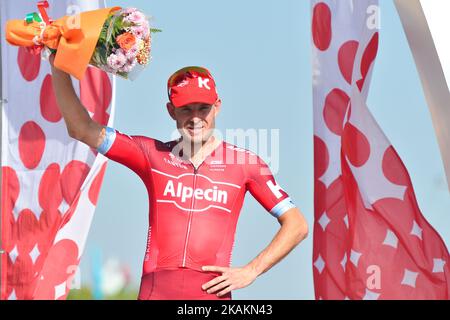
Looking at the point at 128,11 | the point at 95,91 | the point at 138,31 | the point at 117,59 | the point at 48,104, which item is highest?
the point at 95,91

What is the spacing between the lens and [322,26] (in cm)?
611

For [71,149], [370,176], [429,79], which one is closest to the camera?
[429,79]

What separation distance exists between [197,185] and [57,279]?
2007mm

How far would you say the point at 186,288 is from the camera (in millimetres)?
4445

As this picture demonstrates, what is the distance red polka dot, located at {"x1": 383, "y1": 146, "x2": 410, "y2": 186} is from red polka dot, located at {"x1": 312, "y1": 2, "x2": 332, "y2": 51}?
865 mm

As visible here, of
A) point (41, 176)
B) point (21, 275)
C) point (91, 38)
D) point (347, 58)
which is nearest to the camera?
point (91, 38)

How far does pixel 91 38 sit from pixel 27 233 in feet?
7.76

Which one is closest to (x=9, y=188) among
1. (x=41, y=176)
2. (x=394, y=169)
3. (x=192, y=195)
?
(x=41, y=176)

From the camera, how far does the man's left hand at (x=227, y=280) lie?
14.4ft

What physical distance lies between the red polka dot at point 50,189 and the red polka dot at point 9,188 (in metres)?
0.19

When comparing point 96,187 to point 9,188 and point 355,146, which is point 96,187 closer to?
point 9,188

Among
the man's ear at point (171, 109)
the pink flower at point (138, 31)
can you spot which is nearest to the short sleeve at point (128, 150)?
the man's ear at point (171, 109)
